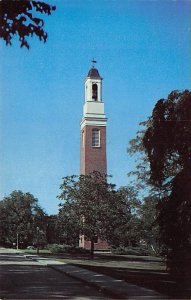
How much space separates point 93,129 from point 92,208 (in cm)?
2207

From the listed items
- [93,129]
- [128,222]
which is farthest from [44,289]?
[93,129]

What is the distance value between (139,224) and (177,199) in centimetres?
1736

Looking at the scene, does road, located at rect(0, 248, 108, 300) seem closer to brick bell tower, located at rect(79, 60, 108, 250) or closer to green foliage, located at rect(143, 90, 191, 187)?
green foliage, located at rect(143, 90, 191, 187)

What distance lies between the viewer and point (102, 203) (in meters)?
35.3

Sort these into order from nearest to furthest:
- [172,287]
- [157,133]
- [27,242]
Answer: [172,287] < [157,133] < [27,242]

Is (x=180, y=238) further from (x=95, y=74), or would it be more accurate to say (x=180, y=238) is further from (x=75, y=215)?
(x=95, y=74)

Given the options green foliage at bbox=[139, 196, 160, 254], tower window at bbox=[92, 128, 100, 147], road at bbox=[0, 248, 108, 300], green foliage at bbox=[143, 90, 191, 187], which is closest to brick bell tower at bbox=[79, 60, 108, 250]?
tower window at bbox=[92, 128, 100, 147]

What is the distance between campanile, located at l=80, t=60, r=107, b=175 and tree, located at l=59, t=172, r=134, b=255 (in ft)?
55.1

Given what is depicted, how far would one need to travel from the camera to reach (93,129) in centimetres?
5559

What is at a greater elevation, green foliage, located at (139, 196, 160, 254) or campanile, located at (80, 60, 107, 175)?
campanile, located at (80, 60, 107, 175)

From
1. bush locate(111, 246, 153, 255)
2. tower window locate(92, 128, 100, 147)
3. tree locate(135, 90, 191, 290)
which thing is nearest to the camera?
tree locate(135, 90, 191, 290)

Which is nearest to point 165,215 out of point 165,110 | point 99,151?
point 165,110

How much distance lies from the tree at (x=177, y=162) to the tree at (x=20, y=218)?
42.5m

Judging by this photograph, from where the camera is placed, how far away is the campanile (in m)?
54.1
